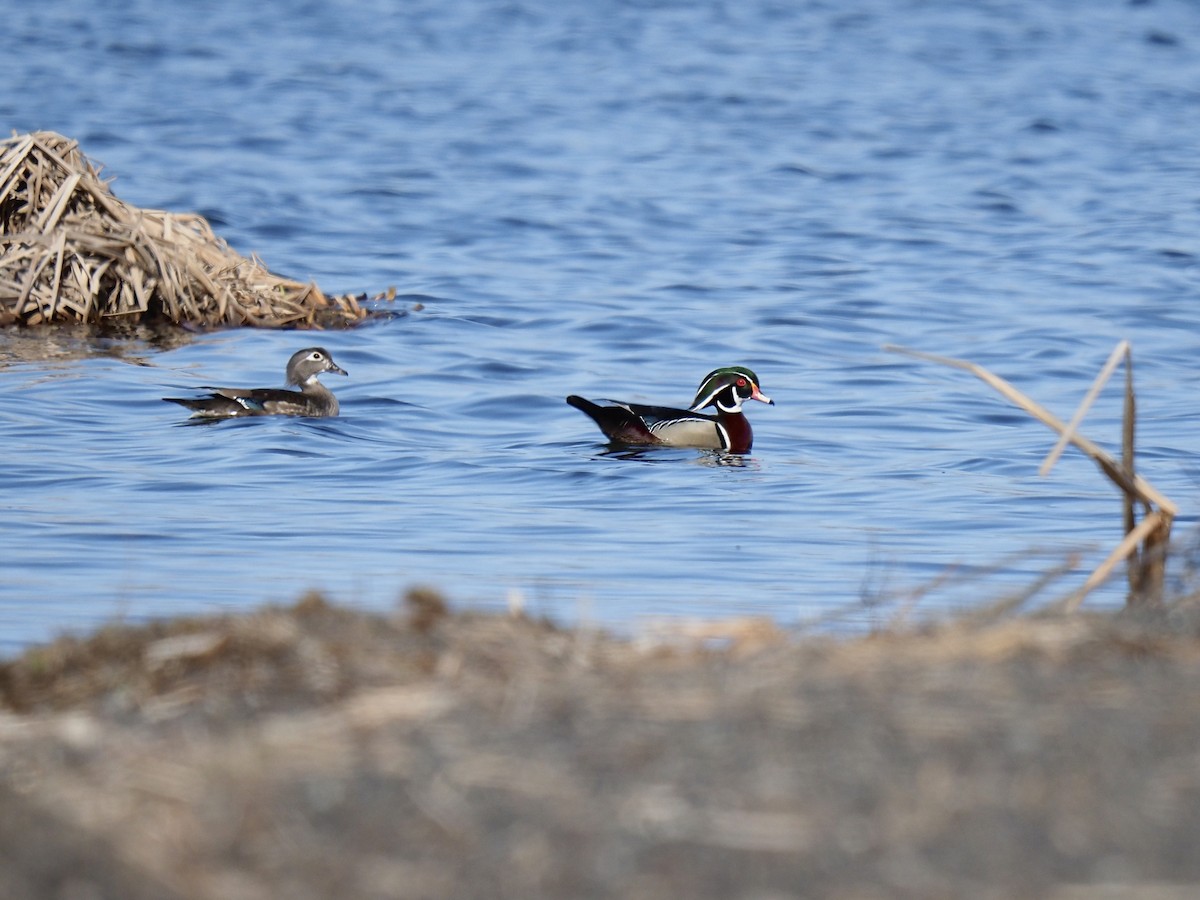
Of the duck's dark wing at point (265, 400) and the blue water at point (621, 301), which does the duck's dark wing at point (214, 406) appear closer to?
the duck's dark wing at point (265, 400)

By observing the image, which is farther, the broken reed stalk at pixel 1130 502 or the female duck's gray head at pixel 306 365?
the female duck's gray head at pixel 306 365

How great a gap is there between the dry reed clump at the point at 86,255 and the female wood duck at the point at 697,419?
4.36 m

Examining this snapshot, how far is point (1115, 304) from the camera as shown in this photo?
640 inches

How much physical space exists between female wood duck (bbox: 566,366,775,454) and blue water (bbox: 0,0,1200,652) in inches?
7.2

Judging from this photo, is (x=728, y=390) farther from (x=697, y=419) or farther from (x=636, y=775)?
(x=636, y=775)

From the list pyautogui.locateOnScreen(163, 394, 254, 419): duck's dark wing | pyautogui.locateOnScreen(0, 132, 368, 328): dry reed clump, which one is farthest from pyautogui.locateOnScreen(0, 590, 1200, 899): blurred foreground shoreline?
pyautogui.locateOnScreen(0, 132, 368, 328): dry reed clump

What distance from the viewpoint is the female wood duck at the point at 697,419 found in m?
11.9

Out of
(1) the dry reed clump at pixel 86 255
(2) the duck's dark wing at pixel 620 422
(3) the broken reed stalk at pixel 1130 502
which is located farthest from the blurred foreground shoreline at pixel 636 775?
(1) the dry reed clump at pixel 86 255

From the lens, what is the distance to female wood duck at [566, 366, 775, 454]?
38.9ft

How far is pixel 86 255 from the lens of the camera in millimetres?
14391

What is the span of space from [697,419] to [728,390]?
1.29 feet

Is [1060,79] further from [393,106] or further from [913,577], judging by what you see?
[913,577]

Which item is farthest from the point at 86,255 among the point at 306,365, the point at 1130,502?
the point at 1130,502

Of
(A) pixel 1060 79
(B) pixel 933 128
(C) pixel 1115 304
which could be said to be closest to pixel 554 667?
(C) pixel 1115 304
